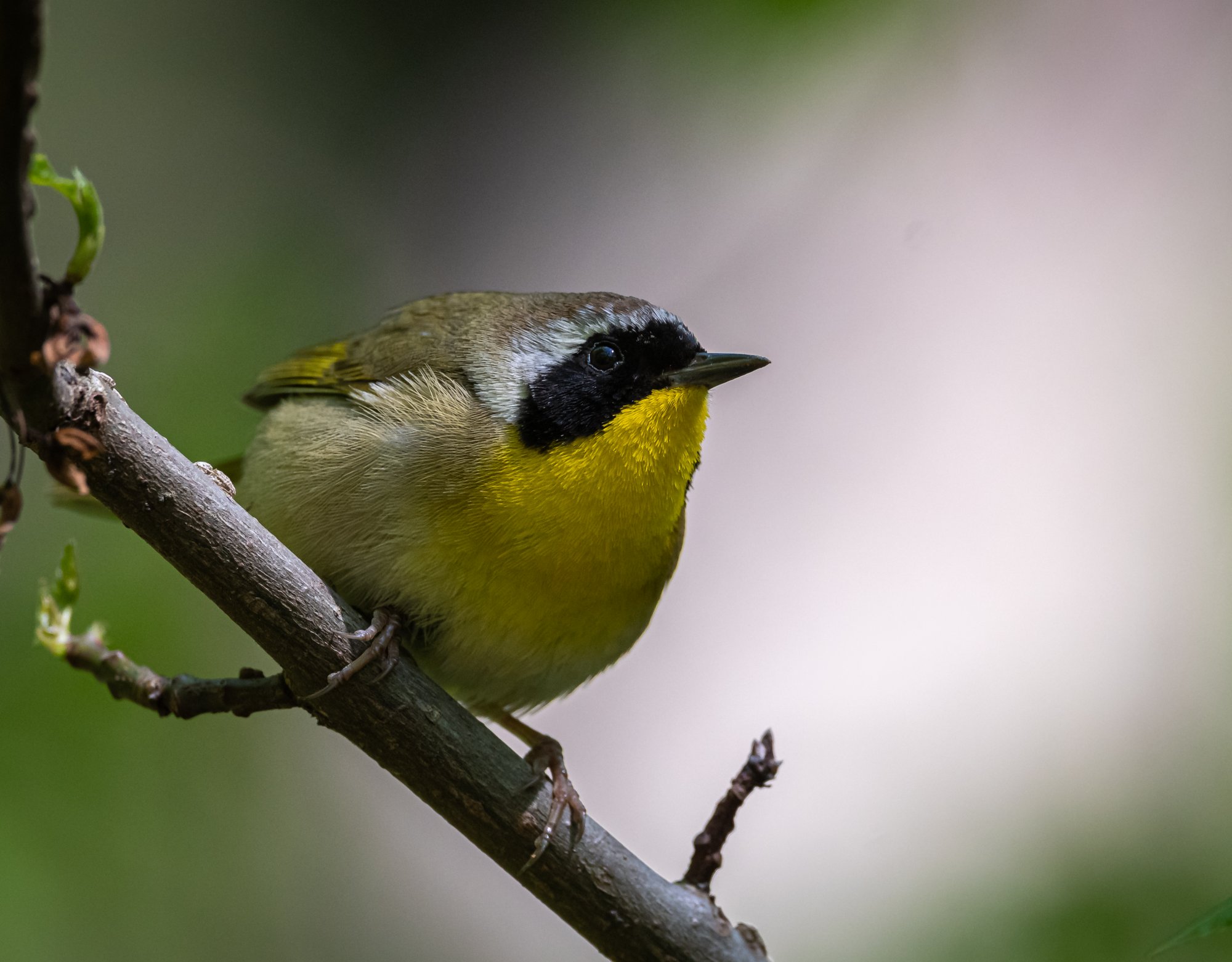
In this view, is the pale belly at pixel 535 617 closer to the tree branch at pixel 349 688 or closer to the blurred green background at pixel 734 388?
the tree branch at pixel 349 688

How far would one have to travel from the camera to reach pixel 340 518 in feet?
10.5

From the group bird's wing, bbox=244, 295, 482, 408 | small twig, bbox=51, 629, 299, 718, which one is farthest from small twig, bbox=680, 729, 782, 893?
bird's wing, bbox=244, 295, 482, 408

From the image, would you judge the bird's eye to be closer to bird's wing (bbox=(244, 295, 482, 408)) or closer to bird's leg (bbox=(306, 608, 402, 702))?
bird's wing (bbox=(244, 295, 482, 408))

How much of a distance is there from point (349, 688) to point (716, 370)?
144 centimetres

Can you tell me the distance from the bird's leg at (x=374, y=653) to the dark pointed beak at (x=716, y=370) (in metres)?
1.15

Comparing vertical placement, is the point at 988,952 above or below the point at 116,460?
above

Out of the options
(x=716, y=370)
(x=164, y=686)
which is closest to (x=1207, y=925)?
(x=716, y=370)

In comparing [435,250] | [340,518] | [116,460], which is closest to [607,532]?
[340,518]

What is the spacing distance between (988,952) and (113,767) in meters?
2.98

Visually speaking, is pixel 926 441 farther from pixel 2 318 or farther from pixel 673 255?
pixel 2 318

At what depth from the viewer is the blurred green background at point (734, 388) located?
4406mm

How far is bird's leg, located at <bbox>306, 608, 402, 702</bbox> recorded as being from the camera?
2.51m

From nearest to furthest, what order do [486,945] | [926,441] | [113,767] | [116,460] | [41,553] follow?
1. [116,460]
2. [113,767]
3. [41,553]
4. [486,945]
5. [926,441]

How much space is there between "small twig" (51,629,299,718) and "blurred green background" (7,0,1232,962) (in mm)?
1199
